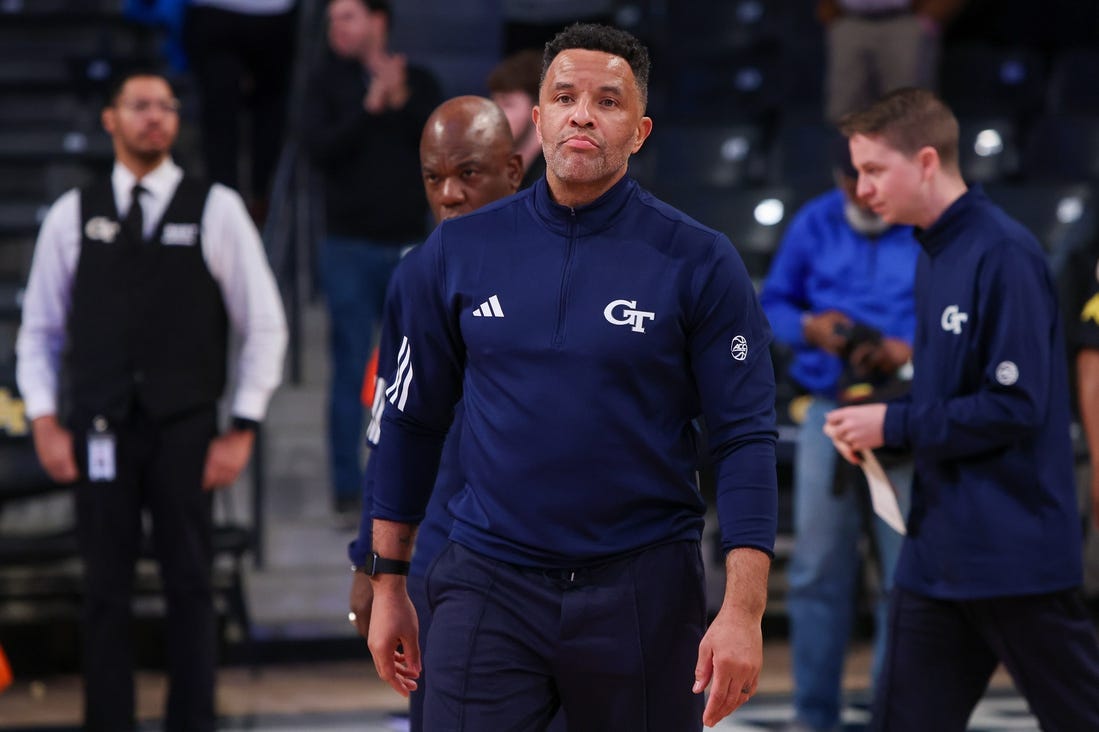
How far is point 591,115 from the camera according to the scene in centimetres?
297

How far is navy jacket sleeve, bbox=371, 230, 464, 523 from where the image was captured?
3096 millimetres

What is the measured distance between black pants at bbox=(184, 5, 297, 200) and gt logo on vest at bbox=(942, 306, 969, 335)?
196 inches


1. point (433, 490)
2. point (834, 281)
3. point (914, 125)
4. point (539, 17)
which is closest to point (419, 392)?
point (433, 490)

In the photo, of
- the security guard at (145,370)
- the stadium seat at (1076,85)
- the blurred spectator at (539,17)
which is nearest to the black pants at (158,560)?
the security guard at (145,370)

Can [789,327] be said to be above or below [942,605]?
above

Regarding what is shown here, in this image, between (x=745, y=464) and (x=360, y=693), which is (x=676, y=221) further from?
(x=360, y=693)

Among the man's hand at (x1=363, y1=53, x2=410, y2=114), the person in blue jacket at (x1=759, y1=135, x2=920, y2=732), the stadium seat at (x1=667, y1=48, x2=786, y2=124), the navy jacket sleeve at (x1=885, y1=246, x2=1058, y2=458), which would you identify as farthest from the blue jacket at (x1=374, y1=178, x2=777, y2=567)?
the stadium seat at (x1=667, y1=48, x2=786, y2=124)

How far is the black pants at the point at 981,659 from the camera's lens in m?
3.73

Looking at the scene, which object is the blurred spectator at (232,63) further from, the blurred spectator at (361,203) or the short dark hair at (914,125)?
the short dark hair at (914,125)

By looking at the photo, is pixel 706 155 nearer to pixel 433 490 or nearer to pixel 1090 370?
pixel 1090 370

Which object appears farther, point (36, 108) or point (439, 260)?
point (36, 108)

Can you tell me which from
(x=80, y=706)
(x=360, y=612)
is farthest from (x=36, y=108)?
(x=360, y=612)

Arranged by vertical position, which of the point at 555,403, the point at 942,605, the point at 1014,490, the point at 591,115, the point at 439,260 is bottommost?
→ the point at 942,605

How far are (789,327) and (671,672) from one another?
2.72m
